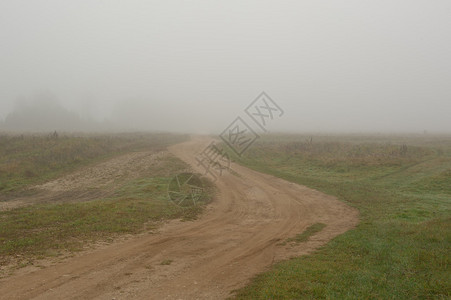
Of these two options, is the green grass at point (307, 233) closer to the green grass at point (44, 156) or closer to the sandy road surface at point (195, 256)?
the sandy road surface at point (195, 256)

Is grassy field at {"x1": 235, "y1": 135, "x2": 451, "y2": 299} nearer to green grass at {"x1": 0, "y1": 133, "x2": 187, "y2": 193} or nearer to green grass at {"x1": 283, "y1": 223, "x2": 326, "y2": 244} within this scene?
green grass at {"x1": 283, "y1": 223, "x2": 326, "y2": 244}

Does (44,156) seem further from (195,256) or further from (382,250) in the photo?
(382,250)

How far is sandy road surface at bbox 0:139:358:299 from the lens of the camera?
26.2 ft

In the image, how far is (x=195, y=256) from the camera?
34.9 feet

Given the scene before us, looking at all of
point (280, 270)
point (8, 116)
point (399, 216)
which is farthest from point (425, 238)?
point (8, 116)

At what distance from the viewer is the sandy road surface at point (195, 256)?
7.99m

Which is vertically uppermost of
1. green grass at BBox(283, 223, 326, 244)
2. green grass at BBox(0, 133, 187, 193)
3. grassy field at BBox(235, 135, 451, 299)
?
green grass at BBox(0, 133, 187, 193)

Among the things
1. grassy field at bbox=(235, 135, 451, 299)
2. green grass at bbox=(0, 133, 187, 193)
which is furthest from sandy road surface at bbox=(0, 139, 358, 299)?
green grass at bbox=(0, 133, 187, 193)

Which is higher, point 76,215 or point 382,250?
point 76,215

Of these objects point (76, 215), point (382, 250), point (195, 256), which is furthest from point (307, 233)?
point (76, 215)

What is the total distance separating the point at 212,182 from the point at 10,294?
17.1 meters

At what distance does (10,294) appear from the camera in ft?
25.1

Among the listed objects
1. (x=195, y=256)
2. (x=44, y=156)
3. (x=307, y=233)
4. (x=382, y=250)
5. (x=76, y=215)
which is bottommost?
(x=307, y=233)

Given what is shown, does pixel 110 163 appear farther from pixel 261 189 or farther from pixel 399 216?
pixel 399 216
